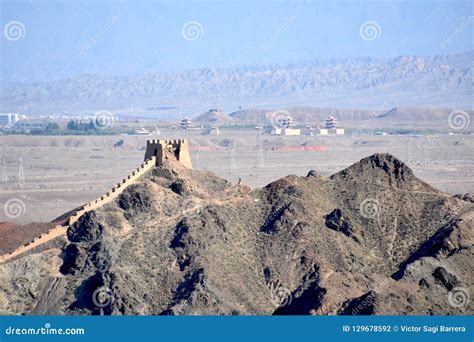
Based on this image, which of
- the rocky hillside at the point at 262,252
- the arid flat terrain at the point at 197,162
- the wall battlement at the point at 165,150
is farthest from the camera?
the arid flat terrain at the point at 197,162

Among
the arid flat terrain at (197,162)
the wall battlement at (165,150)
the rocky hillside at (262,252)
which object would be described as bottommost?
the arid flat terrain at (197,162)

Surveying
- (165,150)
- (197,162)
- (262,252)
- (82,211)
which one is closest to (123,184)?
(82,211)

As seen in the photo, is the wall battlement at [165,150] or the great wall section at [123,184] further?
the wall battlement at [165,150]

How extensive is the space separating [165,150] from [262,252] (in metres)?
11.1

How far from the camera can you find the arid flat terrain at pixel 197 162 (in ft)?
396

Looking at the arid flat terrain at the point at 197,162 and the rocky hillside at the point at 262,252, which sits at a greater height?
the rocky hillside at the point at 262,252

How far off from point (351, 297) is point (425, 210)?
12616 millimetres

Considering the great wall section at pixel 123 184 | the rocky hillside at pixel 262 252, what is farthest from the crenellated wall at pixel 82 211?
the rocky hillside at pixel 262 252

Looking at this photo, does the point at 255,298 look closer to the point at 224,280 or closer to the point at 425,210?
the point at 224,280

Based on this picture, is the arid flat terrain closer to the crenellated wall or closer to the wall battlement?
the wall battlement

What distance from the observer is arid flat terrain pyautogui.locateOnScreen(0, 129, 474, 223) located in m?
121

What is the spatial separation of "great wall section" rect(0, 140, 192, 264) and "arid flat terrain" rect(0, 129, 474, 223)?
30369 millimetres

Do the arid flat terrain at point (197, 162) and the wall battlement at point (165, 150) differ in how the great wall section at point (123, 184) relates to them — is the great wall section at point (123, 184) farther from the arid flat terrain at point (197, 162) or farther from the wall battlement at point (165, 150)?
the arid flat terrain at point (197, 162)

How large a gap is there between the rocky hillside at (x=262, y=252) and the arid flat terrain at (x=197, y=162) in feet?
121
